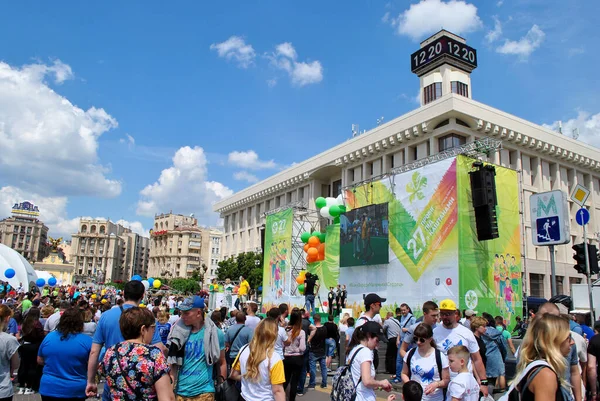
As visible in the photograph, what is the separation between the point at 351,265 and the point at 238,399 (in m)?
21.2

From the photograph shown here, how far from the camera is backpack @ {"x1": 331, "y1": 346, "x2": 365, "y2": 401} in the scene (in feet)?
13.6

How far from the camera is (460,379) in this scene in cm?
419

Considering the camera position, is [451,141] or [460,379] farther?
[451,141]

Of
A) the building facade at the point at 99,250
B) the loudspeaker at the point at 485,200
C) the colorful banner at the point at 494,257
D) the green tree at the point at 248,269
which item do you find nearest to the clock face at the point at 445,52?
the colorful banner at the point at 494,257

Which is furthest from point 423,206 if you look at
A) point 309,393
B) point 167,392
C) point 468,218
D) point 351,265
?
point 167,392

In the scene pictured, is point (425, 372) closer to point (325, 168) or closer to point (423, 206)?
point (423, 206)

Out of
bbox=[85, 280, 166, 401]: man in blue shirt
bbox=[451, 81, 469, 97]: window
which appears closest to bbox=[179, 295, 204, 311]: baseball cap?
bbox=[85, 280, 166, 401]: man in blue shirt

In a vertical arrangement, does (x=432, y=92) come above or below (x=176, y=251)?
above

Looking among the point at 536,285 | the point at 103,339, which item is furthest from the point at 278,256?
the point at 103,339

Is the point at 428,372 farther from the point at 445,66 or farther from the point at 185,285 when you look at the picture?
the point at 185,285

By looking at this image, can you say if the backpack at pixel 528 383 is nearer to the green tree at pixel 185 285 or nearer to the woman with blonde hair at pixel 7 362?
the woman with blonde hair at pixel 7 362

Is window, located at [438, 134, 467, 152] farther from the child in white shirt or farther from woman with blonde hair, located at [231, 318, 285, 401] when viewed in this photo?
woman with blonde hair, located at [231, 318, 285, 401]

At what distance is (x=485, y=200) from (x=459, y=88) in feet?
91.9

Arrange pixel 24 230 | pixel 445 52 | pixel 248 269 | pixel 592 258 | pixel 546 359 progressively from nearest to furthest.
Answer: pixel 546 359, pixel 592 258, pixel 445 52, pixel 248 269, pixel 24 230
